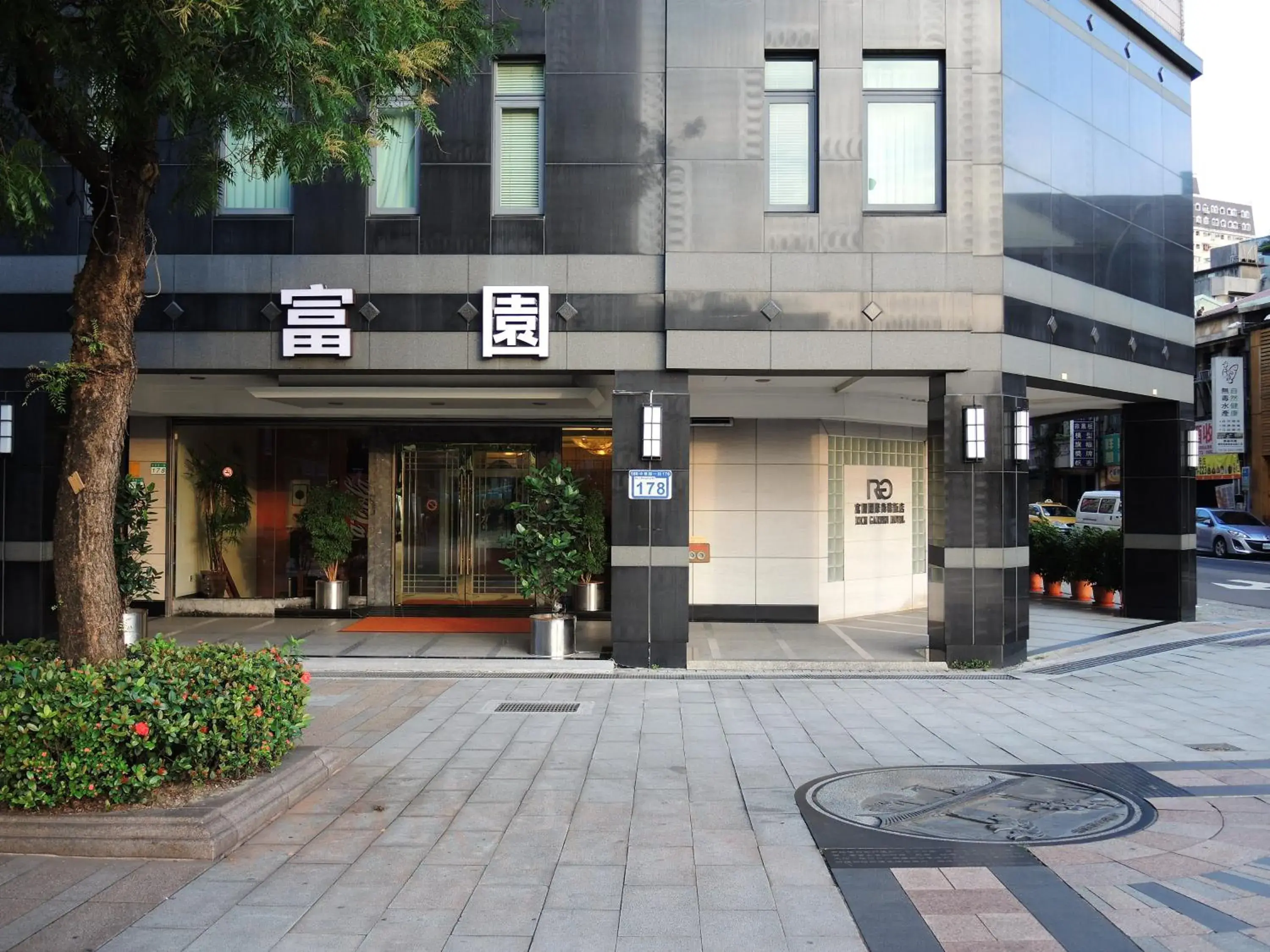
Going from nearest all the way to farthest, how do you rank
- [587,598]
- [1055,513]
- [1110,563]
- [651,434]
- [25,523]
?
[651,434] → [25,523] → [587,598] → [1110,563] → [1055,513]

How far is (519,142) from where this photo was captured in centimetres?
1205

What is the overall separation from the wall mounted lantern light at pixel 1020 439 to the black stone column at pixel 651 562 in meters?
3.99

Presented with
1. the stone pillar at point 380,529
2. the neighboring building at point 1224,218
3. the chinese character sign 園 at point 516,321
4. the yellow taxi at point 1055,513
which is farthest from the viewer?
the neighboring building at point 1224,218

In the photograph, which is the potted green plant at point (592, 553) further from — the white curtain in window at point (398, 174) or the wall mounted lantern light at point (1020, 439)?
the wall mounted lantern light at point (1020, 439)

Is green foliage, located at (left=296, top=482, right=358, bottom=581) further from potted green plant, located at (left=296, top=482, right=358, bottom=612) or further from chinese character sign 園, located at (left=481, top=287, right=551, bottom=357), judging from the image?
chinese character sign 園, located at (left=481, top=287, right=551, bottom=357)

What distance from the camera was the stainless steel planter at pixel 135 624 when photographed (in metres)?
12.9

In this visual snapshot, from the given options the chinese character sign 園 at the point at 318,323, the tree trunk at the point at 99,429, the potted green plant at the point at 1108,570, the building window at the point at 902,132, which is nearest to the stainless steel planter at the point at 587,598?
the chinese character sign 園 at the point at 318,323

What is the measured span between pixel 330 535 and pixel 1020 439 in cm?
1054

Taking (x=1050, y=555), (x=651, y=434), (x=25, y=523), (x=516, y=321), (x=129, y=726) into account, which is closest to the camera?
(x=129, y=726)

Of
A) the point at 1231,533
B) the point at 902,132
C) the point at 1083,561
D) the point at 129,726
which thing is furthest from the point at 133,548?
the point at 1231,533

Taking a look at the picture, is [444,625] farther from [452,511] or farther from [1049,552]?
[1049,552]

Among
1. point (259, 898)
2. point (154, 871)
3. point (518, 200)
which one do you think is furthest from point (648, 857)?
point (518, 200)

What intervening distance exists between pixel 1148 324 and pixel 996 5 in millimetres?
5841

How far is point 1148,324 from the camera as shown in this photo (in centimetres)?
1494
